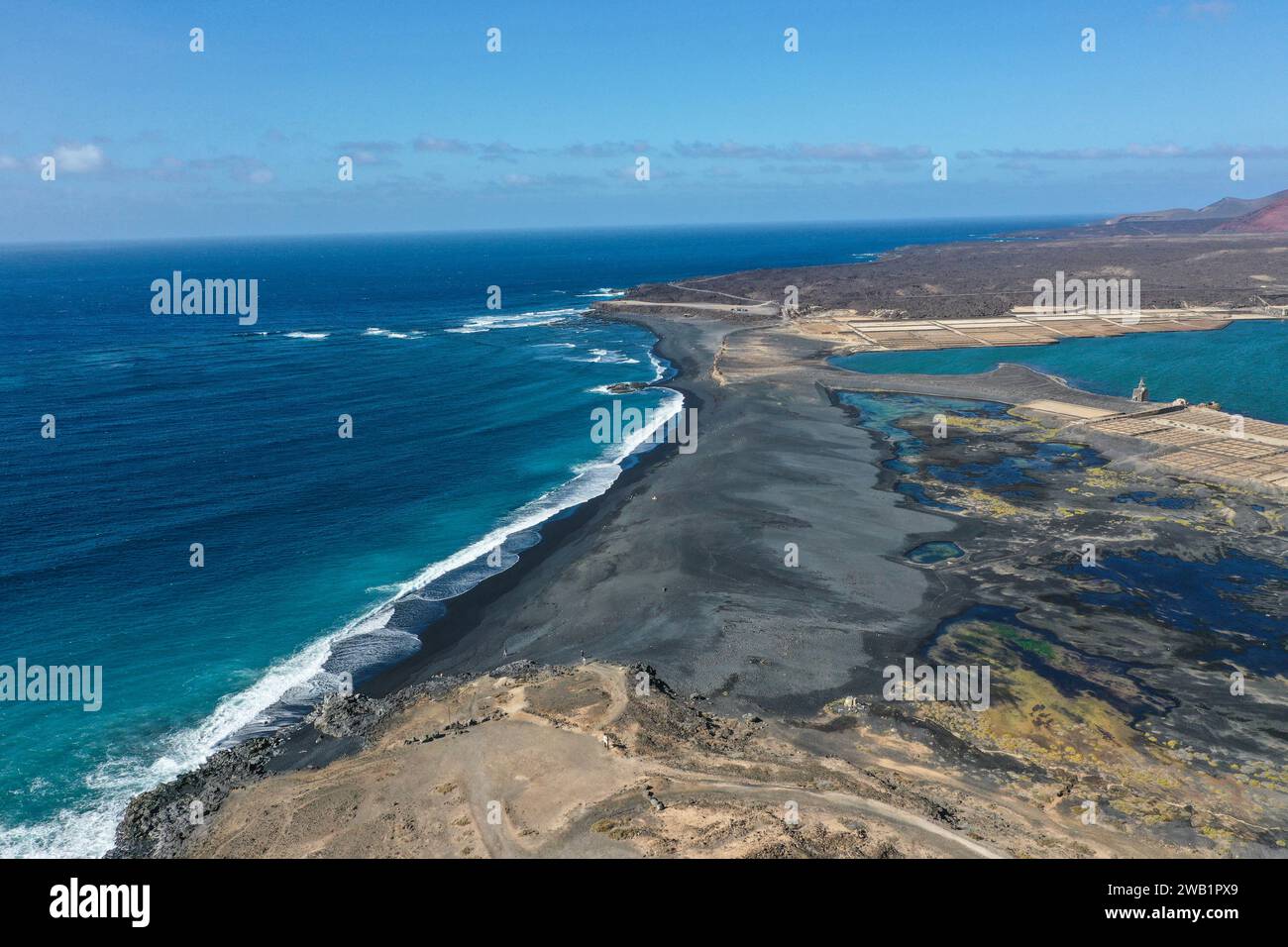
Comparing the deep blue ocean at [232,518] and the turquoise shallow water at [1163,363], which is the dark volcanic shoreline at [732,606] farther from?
the turquoise shallow water at [1163,363]

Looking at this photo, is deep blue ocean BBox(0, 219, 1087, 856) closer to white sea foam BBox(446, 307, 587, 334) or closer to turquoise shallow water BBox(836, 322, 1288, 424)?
white sea foam BBox(446, 307, 587, 334)

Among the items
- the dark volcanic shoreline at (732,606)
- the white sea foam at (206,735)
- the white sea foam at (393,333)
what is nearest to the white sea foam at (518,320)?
the white sea foam at (393,333)

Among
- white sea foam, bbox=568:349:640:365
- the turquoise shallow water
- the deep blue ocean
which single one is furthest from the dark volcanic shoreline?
white sea foam, bbox=568:349:640:365

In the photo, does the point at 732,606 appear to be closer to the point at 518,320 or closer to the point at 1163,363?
the point at 1163,363

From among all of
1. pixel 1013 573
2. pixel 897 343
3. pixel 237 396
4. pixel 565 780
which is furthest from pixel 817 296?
pixel 565 780

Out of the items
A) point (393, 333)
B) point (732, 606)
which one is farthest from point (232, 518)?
point (393, 333)

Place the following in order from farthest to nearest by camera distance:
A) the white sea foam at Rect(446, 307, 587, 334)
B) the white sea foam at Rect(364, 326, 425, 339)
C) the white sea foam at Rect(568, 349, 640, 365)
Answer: the white sea foam at Rect(446, 307, 587, 334), the white sea foam at Rect(364, 326, 425, 339), the white sea foam at Rect(568, 349, 640, 365)
